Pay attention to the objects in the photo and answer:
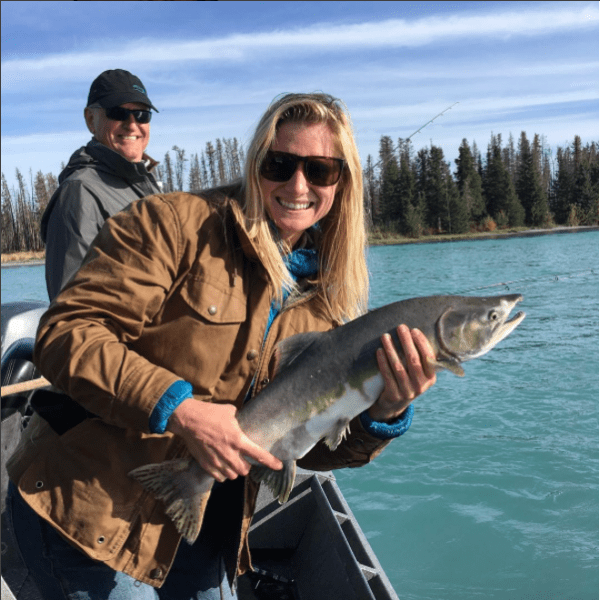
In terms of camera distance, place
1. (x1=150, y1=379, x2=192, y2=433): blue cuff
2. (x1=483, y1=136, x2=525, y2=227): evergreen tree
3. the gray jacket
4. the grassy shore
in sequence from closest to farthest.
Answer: (x1=150, y1=379, x2=192, y2=433): blue cuff → the gray jacket → the grassy shore → (x1=483, y1=136, x2=525, y2=227): evergreen tree

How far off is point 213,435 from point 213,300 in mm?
453

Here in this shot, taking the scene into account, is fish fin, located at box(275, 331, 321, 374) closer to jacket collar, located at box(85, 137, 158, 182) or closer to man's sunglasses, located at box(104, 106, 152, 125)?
jacket collar, located at box(85, 137, 158, 182)

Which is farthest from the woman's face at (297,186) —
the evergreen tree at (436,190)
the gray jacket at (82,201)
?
the evergreen tree at (436,190)

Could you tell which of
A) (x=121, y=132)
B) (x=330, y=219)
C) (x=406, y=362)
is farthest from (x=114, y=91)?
(x=406, y=362)

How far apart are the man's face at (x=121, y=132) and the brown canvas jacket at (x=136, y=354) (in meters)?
2.74

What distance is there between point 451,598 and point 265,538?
3166 millimetres

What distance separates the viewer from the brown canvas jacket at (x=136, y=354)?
2.05m

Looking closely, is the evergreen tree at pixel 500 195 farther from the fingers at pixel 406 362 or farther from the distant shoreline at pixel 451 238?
the fingers at pixel 406 362

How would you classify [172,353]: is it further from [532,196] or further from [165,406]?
[532,196]

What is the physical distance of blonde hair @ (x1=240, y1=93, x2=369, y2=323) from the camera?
2416 mm

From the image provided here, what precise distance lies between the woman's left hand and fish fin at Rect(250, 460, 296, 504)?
42 centimetres

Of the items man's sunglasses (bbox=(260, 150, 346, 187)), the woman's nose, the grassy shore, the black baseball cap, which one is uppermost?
the black baseball cap

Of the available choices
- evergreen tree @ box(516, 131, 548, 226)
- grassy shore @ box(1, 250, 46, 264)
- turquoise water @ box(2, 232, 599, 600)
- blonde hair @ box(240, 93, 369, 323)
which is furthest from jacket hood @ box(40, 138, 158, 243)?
evergreen tree @ box(516, 131, 548, 226)

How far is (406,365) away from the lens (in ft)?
7.42
